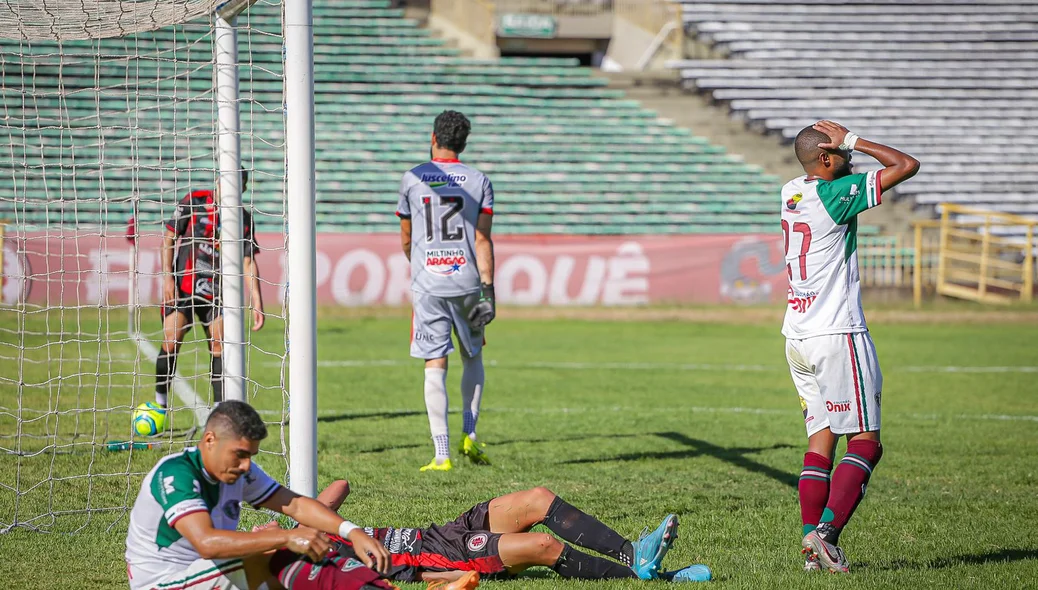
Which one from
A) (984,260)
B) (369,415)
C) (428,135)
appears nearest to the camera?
(369,415)

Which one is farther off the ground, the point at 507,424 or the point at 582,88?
the point at 582,88

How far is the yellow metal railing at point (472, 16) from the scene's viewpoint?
29.4m

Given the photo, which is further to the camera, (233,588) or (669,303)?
(669,303)

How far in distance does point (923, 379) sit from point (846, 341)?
854 cm

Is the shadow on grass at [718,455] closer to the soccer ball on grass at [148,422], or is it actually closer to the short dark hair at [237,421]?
the soccer ball on grass at [148,422]

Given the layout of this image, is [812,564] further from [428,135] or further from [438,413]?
[428,135]

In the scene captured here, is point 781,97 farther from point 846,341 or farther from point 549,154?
point 846,341

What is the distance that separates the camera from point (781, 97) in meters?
28.4

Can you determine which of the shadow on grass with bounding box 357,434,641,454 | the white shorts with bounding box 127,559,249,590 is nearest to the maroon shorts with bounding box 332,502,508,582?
the white shorts with bounding box 127,559,249,590

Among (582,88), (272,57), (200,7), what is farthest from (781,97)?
(200,7)

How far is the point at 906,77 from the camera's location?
2942 centimetres

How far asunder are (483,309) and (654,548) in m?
3.11

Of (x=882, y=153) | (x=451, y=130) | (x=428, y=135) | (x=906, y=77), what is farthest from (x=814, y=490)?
(x=906, y=77)

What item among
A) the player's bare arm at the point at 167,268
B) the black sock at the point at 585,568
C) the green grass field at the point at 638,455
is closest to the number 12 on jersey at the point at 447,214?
the green grass field at the point at 638,455
